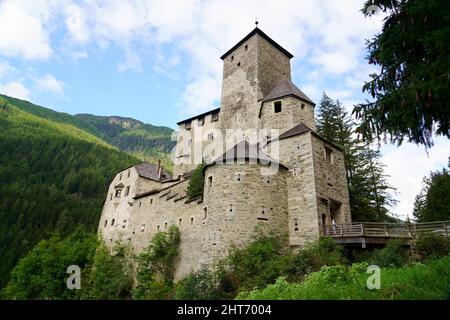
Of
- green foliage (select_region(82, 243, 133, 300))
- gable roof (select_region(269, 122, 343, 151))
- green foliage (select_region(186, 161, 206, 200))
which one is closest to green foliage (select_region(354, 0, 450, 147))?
gable roof (select_region(269, 122, 343, 151))

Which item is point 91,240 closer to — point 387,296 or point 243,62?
point 243,62

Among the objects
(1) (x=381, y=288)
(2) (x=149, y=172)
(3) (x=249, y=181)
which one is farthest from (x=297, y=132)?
(2) (x=149, y=172)

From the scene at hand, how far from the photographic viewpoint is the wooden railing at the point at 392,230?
52.5ft

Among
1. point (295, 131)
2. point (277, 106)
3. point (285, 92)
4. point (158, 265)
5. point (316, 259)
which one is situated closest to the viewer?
point (316, 259)

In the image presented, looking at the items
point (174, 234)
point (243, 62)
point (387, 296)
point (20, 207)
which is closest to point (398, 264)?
point (387, 296)

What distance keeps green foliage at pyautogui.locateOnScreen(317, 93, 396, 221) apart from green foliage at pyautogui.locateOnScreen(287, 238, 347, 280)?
868 centimetres

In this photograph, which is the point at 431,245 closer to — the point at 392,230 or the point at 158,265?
the point at 392,230

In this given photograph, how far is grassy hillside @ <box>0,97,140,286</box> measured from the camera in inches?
2242

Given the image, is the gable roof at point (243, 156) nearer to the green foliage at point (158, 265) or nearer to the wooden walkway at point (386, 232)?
the wooden walkway at point (386, 232)

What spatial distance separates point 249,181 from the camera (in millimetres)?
19453

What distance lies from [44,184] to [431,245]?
267 feet

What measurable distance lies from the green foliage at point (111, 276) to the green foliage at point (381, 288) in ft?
56.5

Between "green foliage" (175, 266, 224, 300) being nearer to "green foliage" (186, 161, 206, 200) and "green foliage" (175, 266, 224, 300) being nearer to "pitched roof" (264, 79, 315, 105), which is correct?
"green foliage" (186, 161, 206, 200)

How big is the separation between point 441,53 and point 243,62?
2544 centimetres
